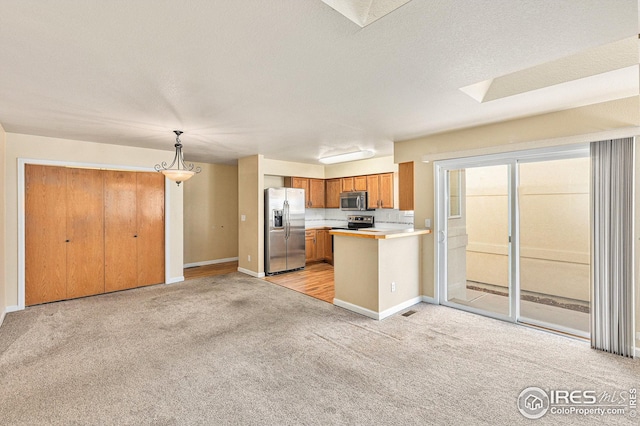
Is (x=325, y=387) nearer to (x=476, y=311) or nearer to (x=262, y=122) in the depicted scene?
(x=476, y=311)

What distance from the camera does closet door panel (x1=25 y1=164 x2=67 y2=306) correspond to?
4.31 m

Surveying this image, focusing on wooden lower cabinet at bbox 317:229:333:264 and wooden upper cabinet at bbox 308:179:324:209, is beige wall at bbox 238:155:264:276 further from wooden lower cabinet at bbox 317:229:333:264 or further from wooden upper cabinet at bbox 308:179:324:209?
wooden lower cabinet at bbox 317:229:333:264

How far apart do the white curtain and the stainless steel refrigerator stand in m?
4.91

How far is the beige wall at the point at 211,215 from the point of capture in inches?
282

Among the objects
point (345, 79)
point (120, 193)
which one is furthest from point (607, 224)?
point (120, 193)

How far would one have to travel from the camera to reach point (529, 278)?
143 inches

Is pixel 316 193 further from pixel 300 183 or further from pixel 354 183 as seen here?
pixel 354 183

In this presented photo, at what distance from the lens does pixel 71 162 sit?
15.1 feet

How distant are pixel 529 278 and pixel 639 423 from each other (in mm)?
1815

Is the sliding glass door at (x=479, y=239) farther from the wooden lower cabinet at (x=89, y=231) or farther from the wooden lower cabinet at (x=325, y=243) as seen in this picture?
the wooden lower cabinet at (x=89, y=231)

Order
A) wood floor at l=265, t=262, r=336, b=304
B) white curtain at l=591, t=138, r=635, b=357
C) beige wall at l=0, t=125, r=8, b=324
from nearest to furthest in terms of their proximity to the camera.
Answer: white curtain at l=591, t=138, r=635, b=357 → beige wall at l=0, t=125, r=8, b=324 → wood floor at l=265, t=262, r=336, b=304

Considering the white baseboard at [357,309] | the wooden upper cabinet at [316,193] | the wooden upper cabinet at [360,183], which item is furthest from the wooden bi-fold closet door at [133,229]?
the wooden upper cabinet at [360,183]

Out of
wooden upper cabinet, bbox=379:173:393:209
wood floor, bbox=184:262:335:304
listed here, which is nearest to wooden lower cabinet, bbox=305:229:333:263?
wood floor, bbox=184:262:335:304

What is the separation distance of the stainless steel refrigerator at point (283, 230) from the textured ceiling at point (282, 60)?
262cm
